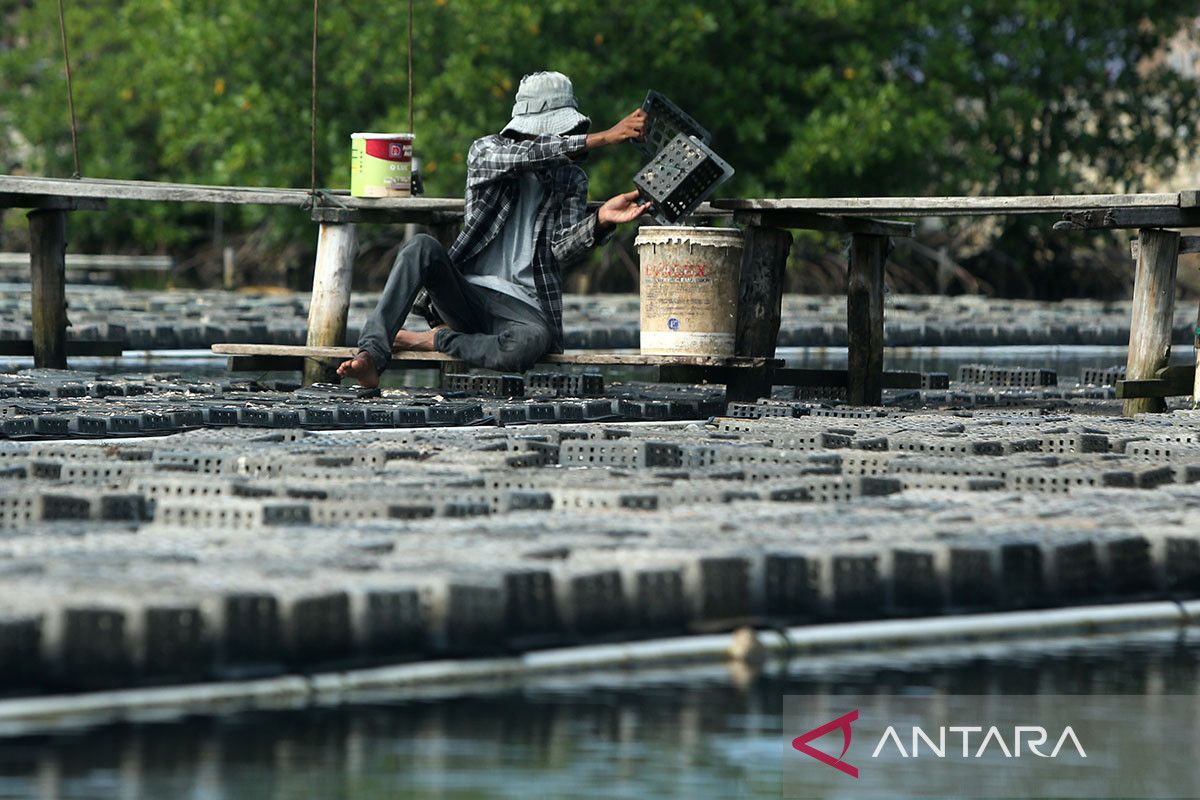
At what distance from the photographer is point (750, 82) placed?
23.6 meters

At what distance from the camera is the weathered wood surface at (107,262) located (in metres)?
24.2

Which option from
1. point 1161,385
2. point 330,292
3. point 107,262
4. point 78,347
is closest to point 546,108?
point 330,292

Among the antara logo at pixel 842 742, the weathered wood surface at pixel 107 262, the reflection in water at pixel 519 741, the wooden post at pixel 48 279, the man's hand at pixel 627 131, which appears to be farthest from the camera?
the weathered wood surface at pixel 107 262

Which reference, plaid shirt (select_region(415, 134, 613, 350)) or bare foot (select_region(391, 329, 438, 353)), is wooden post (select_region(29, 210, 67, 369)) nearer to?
bare foot (select_region(391, 329, 438, 353))

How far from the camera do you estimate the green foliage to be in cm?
2297

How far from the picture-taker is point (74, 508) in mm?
5816

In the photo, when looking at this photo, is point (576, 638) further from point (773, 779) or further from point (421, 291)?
point (421, 291)

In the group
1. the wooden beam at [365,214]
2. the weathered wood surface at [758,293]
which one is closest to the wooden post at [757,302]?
the weathered wood surface at [758,293]

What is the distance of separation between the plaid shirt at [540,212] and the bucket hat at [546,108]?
74 mm

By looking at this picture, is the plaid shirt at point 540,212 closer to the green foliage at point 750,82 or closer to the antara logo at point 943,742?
the antara logo at point 943,742

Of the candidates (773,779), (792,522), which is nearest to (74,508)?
Answer: (792,522)

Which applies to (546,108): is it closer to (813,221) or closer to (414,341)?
(414,341)

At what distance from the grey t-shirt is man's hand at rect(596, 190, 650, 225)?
1.46 feet

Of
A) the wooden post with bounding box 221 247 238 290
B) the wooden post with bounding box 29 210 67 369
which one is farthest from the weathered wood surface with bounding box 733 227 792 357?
the wooden post with bounding box 221 247 238 290
